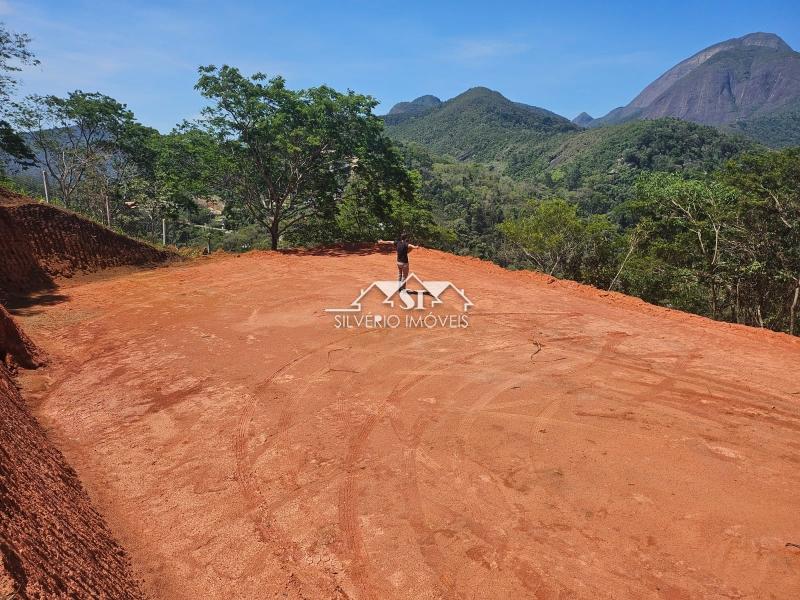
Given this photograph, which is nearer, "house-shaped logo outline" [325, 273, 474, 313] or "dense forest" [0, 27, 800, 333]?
"house-shaped logo outline" [325, 273, 474, 313]

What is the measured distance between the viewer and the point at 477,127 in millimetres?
147250

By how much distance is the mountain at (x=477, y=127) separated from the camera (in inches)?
5290

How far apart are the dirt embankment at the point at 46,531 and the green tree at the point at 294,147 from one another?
13.0 meters

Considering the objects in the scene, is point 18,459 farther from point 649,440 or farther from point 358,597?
point 649,440

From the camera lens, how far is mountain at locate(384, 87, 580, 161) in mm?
134375

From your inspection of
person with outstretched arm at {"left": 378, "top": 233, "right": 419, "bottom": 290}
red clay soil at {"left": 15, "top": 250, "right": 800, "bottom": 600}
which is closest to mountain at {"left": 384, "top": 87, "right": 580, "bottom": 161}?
person with outstretched arm at {"left": 378, "top": 233, "right": 419, "bottom": 290}

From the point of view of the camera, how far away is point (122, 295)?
11.4m

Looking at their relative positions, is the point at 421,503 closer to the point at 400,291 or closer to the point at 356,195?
the point at 400,291

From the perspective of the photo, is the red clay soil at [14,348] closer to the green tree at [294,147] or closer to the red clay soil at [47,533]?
the red clay soil at [47,533]

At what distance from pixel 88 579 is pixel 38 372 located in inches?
218

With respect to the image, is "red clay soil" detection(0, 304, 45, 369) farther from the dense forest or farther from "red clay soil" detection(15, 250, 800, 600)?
the dense forest

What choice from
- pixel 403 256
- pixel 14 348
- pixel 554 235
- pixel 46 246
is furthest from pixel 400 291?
pixel 554 235

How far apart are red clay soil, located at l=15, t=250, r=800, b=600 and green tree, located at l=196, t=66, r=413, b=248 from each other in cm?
996

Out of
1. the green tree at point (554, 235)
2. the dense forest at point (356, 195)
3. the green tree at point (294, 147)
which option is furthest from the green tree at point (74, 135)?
the green tree at point (554, 235)
